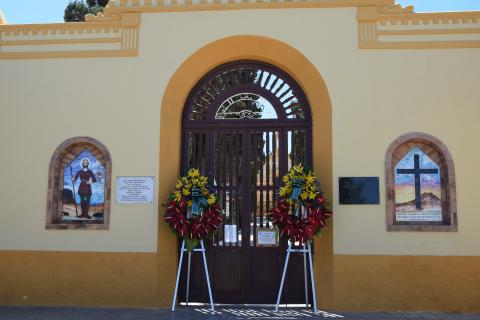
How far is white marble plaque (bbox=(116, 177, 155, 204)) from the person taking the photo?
8000 mm

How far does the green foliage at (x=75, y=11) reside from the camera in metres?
17.2

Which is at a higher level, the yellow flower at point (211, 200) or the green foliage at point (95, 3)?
the green foliage at point (95, 3)

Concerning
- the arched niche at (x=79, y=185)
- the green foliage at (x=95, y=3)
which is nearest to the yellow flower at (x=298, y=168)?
the arched niche at (x=79, y=185)

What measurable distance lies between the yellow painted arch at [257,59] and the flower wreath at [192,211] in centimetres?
47

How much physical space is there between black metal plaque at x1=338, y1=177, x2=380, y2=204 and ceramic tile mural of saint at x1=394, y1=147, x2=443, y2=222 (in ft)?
1.23

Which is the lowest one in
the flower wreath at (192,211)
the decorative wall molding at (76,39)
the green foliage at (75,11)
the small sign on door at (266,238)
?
the small sign on door at (266,238)

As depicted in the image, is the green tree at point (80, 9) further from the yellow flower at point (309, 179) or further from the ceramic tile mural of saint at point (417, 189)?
the ceramic tile mural of saint at point (417, 189)

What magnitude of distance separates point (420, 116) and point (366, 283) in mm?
2709

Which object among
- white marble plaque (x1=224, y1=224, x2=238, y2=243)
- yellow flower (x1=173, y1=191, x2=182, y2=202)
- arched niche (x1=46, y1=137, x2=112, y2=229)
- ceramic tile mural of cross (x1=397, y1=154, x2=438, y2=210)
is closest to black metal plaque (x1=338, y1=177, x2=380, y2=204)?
ceramic tile mural of cross (x1=397, y1=154, x2=438, y2=210)

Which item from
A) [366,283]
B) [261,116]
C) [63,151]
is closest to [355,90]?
[261,116]

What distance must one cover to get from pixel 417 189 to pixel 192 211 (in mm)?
3496

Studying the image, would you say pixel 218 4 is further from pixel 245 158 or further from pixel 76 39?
pixel 245 158

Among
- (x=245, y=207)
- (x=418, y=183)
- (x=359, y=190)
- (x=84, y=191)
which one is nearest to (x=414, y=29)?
(x=418, y=183)

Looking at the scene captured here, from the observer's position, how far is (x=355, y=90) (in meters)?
7.92
